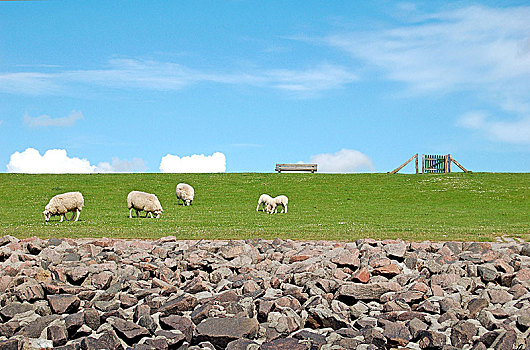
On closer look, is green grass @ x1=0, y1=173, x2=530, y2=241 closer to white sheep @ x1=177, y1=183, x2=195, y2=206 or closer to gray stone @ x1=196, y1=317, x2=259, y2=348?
white sheep @ x1=177, y1=183, x2=195, y2=206

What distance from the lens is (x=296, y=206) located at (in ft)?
Result: 112

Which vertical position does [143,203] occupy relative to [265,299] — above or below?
above

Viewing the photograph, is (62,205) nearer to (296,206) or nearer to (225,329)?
(296,206)

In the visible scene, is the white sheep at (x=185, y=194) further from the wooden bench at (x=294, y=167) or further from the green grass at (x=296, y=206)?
the wooden bench at (x=294, y=167)

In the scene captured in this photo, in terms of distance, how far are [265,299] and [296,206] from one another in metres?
25.5

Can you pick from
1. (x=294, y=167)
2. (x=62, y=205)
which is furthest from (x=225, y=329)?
(x=294, y=167)

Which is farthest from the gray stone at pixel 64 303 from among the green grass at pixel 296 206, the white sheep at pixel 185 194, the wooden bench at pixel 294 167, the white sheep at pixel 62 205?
the wooden bench at pixel 294 167

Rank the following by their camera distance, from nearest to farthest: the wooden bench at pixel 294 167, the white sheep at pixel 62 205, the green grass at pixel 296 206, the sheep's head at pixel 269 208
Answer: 1. the green grass at pixel 296 206
2. the white sheep at pixel 62 205
3. the sheep's head at pixel 269 208
4. the wooden bench at pixel 294 167

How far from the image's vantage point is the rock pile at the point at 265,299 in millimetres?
7742

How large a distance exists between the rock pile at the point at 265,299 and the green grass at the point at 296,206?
17.1 ft

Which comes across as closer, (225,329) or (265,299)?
(225,329)

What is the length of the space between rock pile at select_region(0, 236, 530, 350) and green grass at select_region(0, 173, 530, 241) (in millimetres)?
5213

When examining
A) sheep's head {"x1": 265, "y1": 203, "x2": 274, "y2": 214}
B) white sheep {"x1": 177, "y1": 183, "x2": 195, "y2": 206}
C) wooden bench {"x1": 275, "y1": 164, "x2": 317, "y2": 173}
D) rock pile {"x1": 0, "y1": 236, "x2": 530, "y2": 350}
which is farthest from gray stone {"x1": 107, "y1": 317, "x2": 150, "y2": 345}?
wooden bench {"x1": 275, "y1": 164, "x2": 317, "y2": 173}

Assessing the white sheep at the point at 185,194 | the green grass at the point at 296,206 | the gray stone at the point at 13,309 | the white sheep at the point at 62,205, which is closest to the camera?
the gray stone at the point at 13,309
